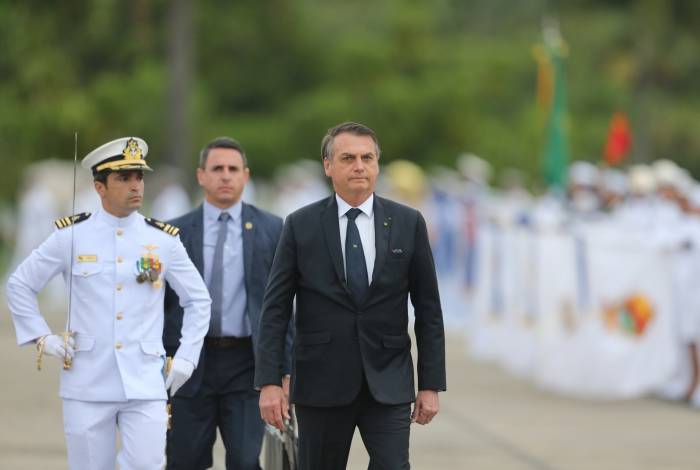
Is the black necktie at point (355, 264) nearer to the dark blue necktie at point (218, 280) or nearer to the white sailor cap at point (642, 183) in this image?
the dark blue necktie at point (218, 280)

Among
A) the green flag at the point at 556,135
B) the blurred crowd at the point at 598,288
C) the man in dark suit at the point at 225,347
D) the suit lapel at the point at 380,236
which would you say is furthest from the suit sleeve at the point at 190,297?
the green flag at the point at 556,135

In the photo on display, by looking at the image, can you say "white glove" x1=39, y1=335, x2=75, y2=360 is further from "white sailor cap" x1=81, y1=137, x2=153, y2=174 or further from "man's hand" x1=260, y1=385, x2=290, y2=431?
"man's hand" x1=260, y1=385, x2=290, y2=431

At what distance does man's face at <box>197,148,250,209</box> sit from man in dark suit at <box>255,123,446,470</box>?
5.04ft

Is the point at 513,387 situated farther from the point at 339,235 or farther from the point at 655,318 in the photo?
the point at 339,235

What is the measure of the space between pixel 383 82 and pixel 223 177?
35782mm

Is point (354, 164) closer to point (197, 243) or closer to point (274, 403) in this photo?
point (274, 403)

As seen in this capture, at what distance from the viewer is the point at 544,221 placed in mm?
17344

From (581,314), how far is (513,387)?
1068mm

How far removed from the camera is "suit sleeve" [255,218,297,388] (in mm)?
6594

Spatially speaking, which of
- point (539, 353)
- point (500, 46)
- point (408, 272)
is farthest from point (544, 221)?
point (500, 46)

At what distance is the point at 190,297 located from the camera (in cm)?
718

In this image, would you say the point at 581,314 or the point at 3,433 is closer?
the point at 3,433

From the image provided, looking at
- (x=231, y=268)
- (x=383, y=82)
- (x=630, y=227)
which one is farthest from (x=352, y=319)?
(x=383, y=82)

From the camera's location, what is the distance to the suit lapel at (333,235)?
6508 millimetres
